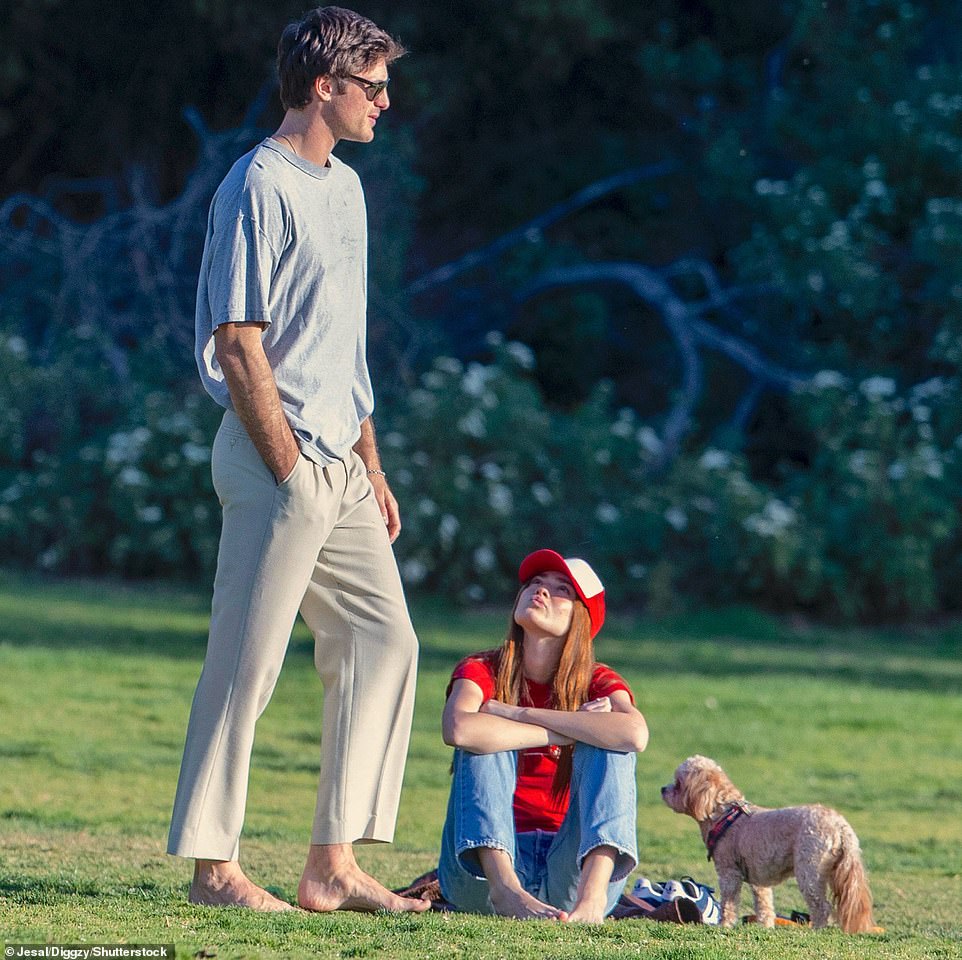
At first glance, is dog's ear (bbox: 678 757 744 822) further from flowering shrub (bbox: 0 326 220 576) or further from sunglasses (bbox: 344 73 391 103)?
flowering shrub (bbox: 0 326 220 576)

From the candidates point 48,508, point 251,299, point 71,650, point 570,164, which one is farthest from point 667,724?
point 570,164

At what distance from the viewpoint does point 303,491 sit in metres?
4.22

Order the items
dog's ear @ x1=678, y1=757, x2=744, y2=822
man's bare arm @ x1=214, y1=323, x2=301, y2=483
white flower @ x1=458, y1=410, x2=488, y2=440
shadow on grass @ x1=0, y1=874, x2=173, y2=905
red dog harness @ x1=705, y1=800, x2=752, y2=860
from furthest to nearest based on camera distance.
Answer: white flower @ x1=458, y1=410, x2=488, y2=440
dog's ear @ x1=678, y1=757, x2=744, y2=822
red dog harness @ x1=705, y1=800, x2=752, y2=860
shadow on grass @ x1=0, y1=874, x2=173, y2=905
man's bare arm @ x1=214, y1=323, x2=301, y2=483

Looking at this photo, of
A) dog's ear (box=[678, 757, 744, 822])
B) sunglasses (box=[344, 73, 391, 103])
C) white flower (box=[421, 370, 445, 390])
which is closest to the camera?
sunglasses (box=[344, 73, 391, 103])

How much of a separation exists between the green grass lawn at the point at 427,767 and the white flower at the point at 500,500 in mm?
1002

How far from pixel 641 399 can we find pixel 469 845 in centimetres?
1397

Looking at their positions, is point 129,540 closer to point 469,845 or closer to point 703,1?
point 703,1

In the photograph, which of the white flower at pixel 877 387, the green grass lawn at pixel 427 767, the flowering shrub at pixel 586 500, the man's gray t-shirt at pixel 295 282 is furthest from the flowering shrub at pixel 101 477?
the man's gray t-shirt at pixel 295 282

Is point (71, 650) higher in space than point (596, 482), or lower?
lower

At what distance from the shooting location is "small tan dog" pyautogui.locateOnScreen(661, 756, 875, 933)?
4867 mm

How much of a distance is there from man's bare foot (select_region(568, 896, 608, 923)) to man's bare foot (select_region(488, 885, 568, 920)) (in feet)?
0.09

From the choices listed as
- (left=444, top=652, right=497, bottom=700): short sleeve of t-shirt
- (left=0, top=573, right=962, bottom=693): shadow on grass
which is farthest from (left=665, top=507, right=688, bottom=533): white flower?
(left=444, top=652, right=497, bottom=700): short sleeve of t-shirt

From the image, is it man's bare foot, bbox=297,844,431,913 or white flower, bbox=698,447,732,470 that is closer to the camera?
man's bare foot, bbox=297,844,431,913

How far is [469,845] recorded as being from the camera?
4.54 m
